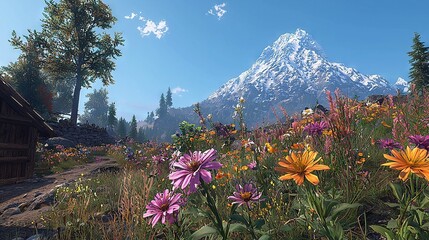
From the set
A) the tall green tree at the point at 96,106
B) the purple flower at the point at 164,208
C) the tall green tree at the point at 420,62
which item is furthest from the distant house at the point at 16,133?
the tall green tree at the point at 96,106

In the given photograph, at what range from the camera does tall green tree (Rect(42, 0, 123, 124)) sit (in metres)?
27.3

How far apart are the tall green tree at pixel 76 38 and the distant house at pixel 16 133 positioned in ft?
59.5

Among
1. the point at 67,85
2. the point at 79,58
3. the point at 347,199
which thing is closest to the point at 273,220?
the point at 347,199

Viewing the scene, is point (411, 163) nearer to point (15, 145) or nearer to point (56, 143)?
point (15, 145)

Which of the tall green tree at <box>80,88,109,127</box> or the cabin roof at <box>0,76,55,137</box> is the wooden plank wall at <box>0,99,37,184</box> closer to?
the cabin roof at <box>0,76,55,137</box>

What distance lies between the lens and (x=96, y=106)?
113 m

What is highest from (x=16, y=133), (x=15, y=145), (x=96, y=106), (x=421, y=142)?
(x=96, y=106)

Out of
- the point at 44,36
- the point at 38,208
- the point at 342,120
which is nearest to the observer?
the point at 342,120

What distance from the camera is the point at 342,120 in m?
2.13

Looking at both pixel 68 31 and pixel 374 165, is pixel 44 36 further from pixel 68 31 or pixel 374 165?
pixel 374 165

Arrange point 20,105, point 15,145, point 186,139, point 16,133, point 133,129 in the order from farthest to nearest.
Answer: point 133,129 < point 16,133 < point 15,145 < point 20,105 < point 186,139

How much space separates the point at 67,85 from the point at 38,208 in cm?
6871

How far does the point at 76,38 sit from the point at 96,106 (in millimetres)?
92371

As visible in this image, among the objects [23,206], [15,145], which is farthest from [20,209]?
[15,145]
